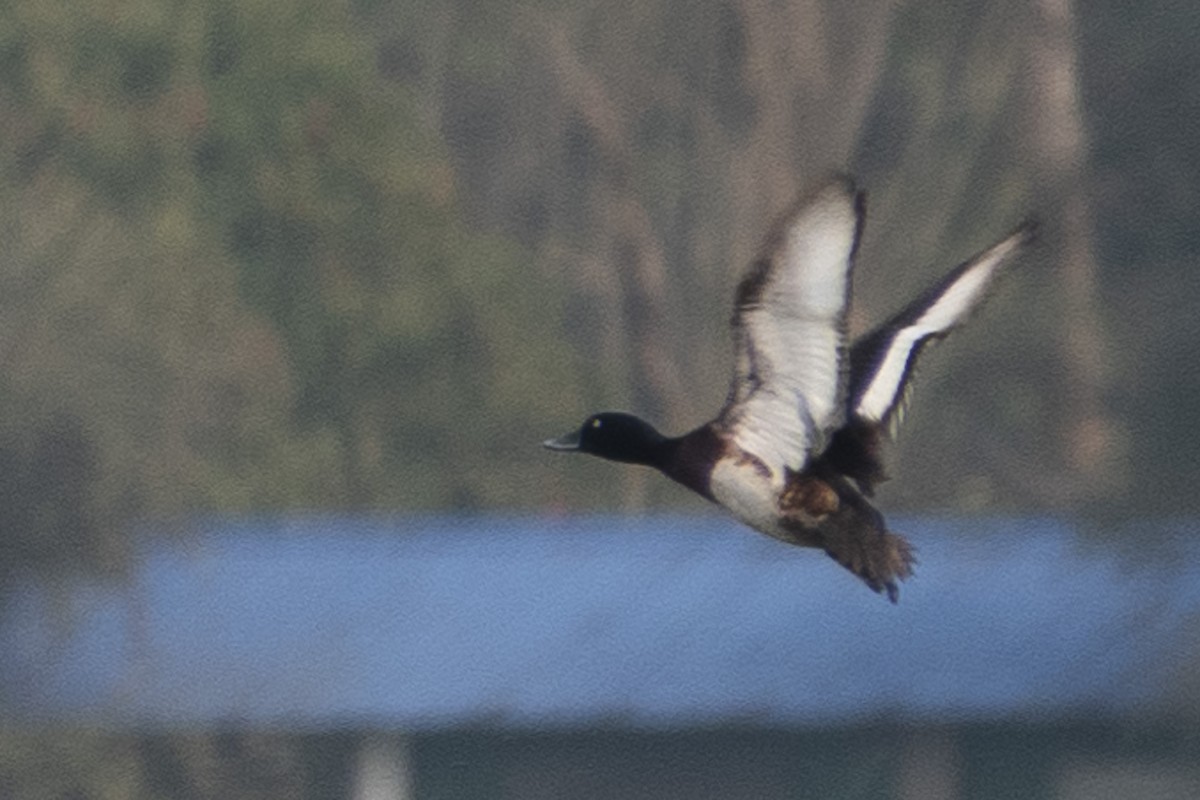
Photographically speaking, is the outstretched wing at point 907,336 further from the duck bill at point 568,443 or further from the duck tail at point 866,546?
the duck bill at point 568,443

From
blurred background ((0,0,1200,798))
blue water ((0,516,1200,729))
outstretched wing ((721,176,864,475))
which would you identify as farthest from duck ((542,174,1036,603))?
blurred background ((0,0,1200,798))

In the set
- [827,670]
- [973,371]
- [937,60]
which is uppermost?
[937,60]

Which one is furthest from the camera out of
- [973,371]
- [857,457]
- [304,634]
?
[973,371]

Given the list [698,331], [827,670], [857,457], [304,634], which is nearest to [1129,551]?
[827,670]

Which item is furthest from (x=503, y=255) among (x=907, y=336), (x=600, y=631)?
(x=907, y=336)

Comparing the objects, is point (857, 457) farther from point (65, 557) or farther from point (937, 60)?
point (937, 60)

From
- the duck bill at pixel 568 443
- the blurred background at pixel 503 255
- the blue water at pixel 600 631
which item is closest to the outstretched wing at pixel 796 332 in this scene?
the duck bill at pixel 568 443
